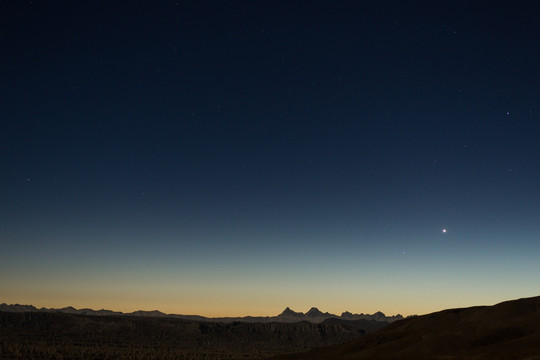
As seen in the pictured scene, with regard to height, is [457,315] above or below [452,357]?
above

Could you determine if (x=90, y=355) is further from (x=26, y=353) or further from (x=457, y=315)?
(x=457, y=315)

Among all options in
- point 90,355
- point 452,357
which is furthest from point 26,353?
point 452,357

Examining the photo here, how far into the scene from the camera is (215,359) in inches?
5935

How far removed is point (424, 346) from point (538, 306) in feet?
102

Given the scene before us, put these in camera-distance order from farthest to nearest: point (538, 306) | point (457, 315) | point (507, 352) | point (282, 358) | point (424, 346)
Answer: point (457, 315)
point (538, 306)
point (282, 358)
point (424, 346)
point (507, 352)

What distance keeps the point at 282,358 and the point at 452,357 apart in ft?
105

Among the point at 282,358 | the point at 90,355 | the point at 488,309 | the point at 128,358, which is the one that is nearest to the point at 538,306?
the point at 488,309

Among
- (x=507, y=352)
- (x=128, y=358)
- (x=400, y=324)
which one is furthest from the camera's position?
(x=128, y=358)

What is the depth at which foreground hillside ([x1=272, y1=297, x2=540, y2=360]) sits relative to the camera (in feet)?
195

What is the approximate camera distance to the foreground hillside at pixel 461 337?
59500 millimetres

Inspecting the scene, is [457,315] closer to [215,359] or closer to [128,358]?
[215,359]

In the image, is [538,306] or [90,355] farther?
[90,355]

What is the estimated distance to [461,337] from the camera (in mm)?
77750

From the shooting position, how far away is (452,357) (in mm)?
57375
